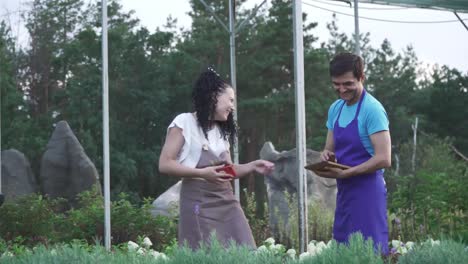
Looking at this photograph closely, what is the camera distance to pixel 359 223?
3484mm

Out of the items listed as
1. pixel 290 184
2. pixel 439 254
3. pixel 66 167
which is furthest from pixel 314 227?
pixel 66 167

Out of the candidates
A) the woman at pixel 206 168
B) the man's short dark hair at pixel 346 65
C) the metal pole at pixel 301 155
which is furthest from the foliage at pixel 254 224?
the man's short dark hair at pixel 346 65

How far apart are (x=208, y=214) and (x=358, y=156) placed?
0.60 m

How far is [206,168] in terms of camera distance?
354 cm

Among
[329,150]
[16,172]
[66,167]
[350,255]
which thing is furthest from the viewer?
[16,172]

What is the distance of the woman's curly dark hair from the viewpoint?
3.65 meters

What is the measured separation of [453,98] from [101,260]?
27.5 metres

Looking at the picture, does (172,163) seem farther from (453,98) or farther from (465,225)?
(453,98)

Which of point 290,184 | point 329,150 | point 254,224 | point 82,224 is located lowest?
point 254,224

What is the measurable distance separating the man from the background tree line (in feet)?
53.3

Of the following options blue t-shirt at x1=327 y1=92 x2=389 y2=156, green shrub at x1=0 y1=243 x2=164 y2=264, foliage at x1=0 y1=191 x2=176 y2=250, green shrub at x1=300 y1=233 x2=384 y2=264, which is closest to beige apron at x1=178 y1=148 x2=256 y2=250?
blue t-shirt at x1=327 y1=92 x2=389 y2=156

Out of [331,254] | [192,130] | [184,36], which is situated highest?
[184,36]

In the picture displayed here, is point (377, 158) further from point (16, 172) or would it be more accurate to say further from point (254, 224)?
point (16, 172)

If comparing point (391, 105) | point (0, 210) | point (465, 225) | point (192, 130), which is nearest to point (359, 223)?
point (192, 130)
